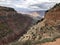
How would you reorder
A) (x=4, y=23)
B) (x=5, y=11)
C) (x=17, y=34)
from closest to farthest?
(x=17, y=34) < (x=4, y=23) < (x=5, y=11)

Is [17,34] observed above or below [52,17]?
below

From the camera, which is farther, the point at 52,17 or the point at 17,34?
the point at 17,34

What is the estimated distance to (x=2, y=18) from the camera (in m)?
40.1

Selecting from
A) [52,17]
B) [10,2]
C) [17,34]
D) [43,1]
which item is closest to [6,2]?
[10,2]

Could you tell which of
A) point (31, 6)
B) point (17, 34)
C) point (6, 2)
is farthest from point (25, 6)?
point (17, 34)

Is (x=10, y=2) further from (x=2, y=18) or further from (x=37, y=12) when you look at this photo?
(x=2, y=18)

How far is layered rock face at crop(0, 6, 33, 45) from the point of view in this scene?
1325 inches

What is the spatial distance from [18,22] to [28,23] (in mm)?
2428

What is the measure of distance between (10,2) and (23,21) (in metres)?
15.4

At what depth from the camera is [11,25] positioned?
40.9 meters

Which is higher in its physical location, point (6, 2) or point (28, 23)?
point (6, 2)

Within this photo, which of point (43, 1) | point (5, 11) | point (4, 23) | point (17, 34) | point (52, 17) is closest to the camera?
point (52, 17)

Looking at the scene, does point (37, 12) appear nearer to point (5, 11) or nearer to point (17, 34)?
point (5, 11)

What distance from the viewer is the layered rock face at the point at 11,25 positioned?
3364 centimetres
